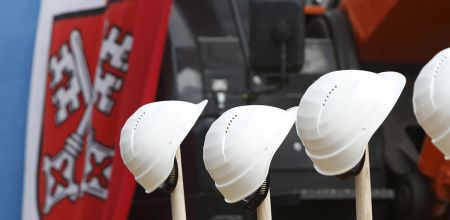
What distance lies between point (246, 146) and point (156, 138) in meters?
0.18

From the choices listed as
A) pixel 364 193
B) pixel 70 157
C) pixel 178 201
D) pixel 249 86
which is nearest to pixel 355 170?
pixel 364 193

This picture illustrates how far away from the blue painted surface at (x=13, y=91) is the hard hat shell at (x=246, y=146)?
6.11 feet

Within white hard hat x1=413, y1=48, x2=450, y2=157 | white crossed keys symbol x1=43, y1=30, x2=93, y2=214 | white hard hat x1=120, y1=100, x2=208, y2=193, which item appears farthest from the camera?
white crossed keys symbol x1=43, y1=30, x2=93, y2=214

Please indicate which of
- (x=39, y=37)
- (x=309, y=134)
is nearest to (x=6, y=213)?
(x=39, y=37)

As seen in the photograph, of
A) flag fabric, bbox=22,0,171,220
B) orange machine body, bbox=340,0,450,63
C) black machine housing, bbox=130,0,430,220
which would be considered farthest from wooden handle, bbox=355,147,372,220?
orange machine body, bbox=340,0,450,63

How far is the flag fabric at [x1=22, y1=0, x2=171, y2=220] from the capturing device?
3.45m

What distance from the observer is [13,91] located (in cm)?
366

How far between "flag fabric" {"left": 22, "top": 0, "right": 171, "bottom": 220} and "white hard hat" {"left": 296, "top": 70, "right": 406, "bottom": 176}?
1.60 meters

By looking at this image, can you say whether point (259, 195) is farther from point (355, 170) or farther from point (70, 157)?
point (70, 157)

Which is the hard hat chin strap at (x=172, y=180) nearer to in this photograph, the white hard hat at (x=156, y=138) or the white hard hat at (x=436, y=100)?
the white hard hat at (x=156, y=138)

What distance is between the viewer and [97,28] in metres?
3.73

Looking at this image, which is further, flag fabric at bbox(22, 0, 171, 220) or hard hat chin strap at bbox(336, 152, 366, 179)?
flag fabric at bbox(22, 0, 171, 220)

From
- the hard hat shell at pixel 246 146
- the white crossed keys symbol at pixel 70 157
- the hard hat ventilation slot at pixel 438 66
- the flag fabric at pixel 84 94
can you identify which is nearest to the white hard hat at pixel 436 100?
the hard hat ventilation slot at pixel 438 66

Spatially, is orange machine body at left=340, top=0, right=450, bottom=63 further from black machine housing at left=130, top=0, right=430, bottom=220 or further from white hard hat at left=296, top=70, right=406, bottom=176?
white hard hat at left=296, top=70, right=406, bottom=176
